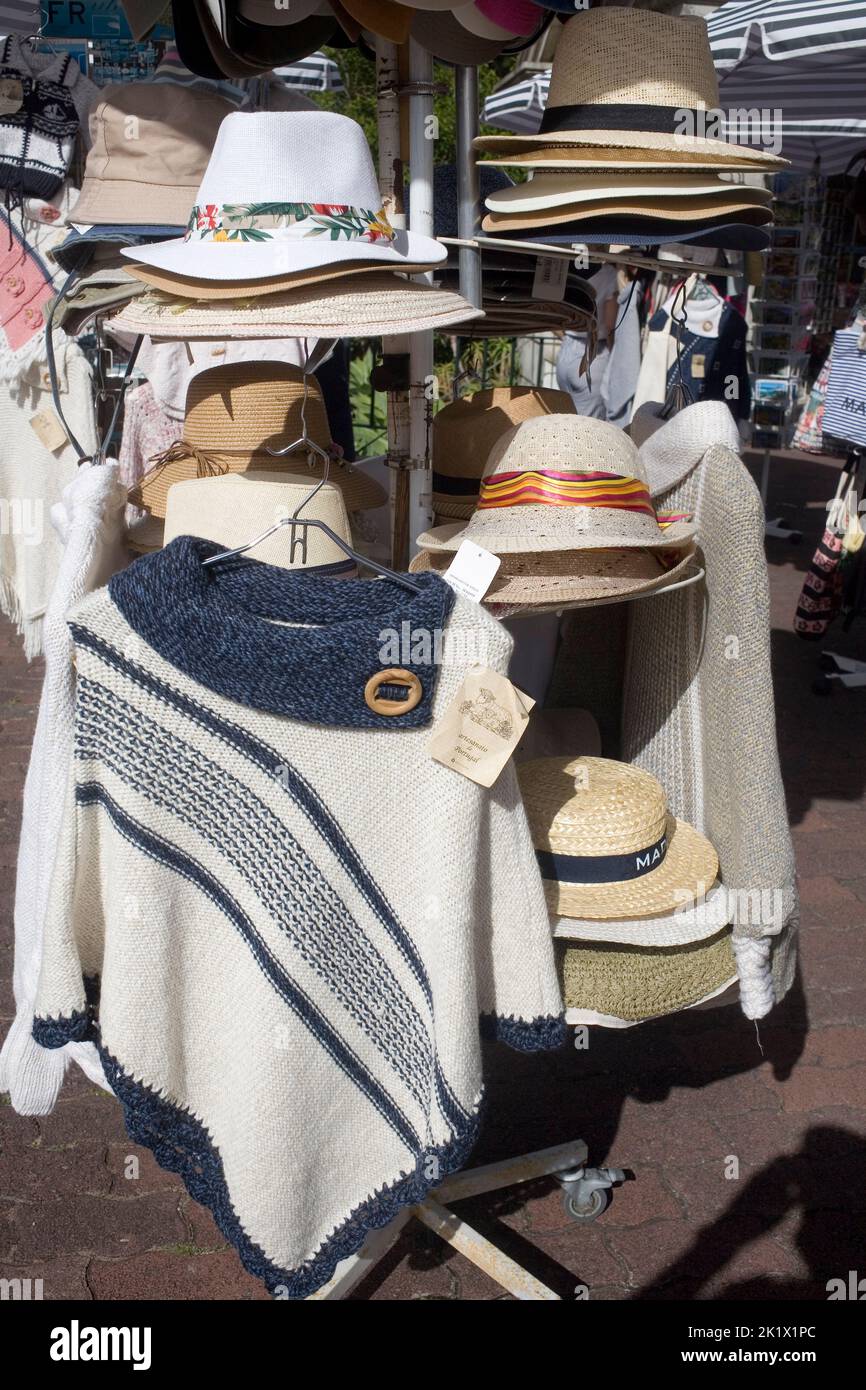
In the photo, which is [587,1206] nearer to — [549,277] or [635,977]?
[635,977]

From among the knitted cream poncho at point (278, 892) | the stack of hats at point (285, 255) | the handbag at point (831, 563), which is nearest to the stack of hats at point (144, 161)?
the stack of hats at point (285, 255)

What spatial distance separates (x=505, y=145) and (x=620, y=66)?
28cm

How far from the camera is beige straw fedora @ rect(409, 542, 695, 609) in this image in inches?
77.3

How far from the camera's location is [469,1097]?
1688 millimetres

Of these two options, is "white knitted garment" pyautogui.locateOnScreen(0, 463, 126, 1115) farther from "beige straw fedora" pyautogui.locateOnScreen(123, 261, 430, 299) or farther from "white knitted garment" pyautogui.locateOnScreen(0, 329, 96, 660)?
"white knitted garment" pyautogui.locateOnScreen(0, 329, 96, 660)

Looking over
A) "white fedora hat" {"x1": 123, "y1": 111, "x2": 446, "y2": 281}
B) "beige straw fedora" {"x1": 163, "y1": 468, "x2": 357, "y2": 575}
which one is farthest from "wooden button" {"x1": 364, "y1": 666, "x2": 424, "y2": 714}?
"white fedora hat" {"x1": 123, "y1": 111, "x2": 446, "y2": 281}

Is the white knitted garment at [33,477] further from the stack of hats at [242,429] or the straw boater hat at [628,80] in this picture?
the straw boater hat at [628,80]

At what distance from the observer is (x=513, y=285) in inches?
107

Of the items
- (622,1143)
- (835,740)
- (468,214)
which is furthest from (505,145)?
(835,740)

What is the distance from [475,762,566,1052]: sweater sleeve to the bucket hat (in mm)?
1582

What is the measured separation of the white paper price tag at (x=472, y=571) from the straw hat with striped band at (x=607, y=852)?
489mm

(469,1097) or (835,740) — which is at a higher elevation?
(469,1097)

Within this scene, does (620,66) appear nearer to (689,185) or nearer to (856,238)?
(689,185)

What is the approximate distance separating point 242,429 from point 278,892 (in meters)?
0.95
